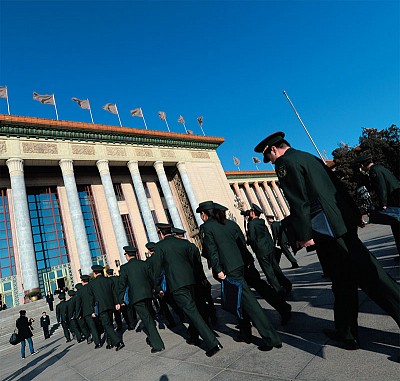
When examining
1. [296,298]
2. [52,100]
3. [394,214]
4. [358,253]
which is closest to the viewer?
[358,253]

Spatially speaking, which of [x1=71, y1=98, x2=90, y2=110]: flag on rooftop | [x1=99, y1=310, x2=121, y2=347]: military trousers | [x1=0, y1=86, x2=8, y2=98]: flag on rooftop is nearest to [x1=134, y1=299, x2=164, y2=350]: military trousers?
[x1=99, y1=310, x2=121, y2=347]: military trousers

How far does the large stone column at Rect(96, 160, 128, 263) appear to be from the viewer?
67.8ft

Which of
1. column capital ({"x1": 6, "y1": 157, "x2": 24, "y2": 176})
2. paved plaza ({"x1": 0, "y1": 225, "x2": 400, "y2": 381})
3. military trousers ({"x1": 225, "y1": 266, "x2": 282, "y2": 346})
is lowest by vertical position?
paved plaza ({"x1": 0, "y1": 225, "x2": 400, "y2": 381})

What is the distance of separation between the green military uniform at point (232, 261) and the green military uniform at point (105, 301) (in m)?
3.39

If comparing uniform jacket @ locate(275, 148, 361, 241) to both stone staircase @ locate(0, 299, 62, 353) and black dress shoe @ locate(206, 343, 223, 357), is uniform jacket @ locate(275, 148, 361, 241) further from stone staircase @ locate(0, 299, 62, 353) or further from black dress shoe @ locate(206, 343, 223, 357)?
stone staircase @ locate(0, 299, 62, 353)

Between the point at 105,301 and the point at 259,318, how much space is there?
410 centimetres

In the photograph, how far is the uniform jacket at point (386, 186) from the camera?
13.3 ft

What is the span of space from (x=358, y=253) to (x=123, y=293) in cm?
414

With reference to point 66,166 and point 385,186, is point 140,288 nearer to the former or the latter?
point 385,186

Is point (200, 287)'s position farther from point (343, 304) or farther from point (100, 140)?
point (100, 140)

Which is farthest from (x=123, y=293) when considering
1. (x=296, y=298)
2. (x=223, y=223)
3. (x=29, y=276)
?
(x=29, y=276)

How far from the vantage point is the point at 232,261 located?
10.1 feet

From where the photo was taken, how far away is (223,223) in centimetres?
345

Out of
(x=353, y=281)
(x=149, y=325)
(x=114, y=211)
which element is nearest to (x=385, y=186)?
(x=353, y=281)
